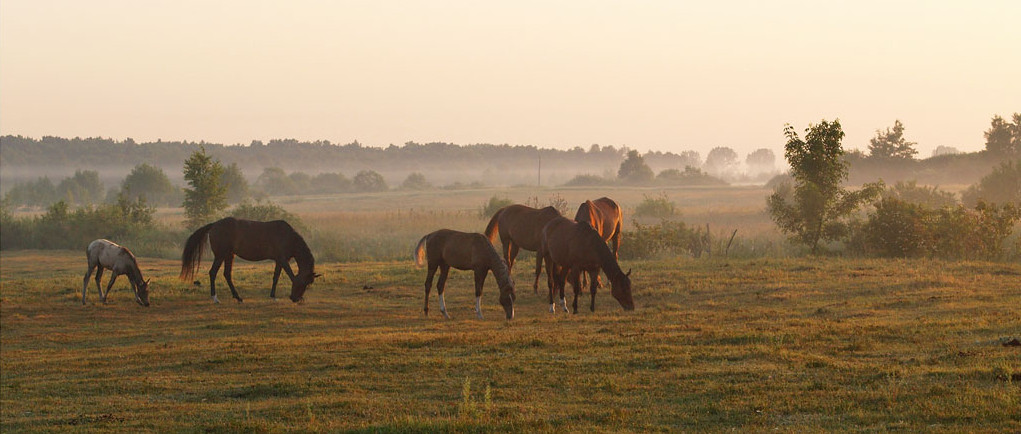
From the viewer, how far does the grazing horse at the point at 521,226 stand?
2161 centimetres

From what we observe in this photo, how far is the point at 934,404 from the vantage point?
980 centimetres

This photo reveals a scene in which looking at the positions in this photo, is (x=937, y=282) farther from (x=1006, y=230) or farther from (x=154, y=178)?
(x=154, y=178)

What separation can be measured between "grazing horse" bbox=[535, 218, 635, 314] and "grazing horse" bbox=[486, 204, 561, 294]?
3.44 ft

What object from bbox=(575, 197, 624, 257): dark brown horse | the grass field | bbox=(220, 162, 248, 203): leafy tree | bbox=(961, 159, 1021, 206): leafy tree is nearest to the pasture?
the grass field

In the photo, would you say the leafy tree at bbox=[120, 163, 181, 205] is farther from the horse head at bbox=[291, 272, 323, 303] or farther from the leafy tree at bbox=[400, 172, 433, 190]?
the horse head at bbox=[291, 272, 323, 303]

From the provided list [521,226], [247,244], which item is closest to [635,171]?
[521,226]

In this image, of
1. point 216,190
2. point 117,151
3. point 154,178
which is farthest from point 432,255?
point 117,151

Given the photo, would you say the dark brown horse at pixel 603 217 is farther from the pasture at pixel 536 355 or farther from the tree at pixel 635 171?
the tree at pixel 635 171

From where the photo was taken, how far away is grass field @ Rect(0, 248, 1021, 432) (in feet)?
33.0

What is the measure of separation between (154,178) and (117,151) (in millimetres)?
93725

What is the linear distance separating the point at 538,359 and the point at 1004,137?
65.7 m

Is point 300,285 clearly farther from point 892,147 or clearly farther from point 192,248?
point 892,147

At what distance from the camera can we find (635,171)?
126750 millimetres

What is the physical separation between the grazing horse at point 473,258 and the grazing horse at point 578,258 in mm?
1259
